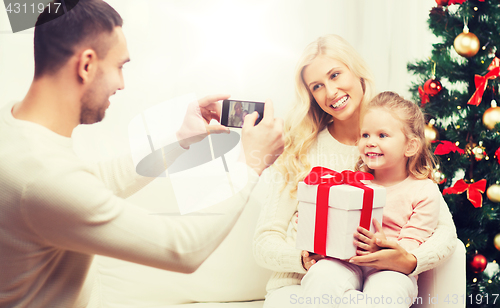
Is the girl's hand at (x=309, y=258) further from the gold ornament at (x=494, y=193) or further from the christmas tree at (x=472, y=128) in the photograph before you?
the gold ornament at (x=494, y=193)

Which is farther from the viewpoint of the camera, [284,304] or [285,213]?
[285,213]

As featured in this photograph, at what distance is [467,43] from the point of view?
1398 millimetres

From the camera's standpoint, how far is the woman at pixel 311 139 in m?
1.17

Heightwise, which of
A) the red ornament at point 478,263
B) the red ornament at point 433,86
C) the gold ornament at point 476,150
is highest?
the red ornament at point 433,86

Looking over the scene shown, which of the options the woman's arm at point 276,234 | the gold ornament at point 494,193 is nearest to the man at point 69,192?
the woman's arm at point 276,234

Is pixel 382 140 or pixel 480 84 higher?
pixel 480 84

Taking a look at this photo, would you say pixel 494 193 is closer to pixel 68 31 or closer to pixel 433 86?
pixel 433 86

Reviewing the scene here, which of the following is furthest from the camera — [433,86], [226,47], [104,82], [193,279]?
[226,47]

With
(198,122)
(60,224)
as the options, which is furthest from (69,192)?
(198,122)

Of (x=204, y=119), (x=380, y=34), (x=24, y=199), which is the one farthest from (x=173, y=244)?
(x=380, y=34)

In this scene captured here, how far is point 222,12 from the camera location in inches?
66.7

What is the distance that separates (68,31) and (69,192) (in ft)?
0.90

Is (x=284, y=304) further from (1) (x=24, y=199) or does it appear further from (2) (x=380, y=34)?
(2) (x=380, y=34)

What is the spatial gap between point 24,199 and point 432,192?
3.41 ft
